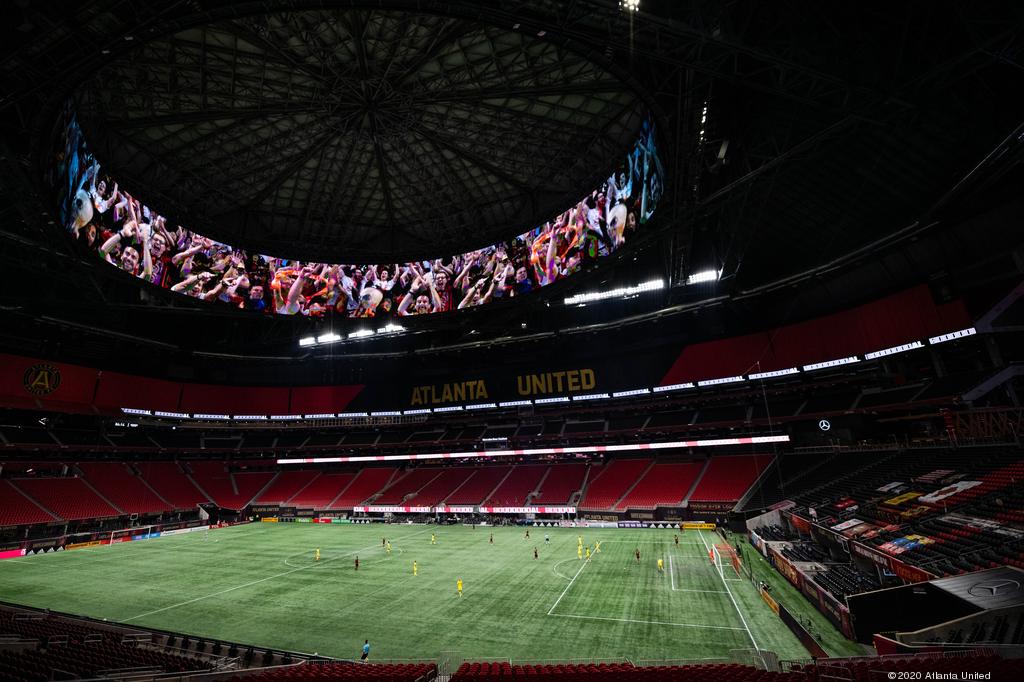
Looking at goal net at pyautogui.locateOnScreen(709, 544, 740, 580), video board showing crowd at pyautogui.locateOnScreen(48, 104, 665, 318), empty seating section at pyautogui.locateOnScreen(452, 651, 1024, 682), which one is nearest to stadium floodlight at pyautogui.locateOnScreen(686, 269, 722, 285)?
video board showing crowd at pyautogui.locateOnScreen(48, 104, 665, 318)

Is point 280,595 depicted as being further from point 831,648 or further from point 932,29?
point 932,29

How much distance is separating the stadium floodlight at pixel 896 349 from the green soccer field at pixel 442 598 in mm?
20469

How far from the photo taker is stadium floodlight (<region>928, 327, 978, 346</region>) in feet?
106

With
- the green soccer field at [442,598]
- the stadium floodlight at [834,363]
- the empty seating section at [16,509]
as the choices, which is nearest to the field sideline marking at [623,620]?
the green soccer field at [442,598]

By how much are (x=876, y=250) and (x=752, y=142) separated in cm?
1547

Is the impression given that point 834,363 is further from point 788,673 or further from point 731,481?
point 788,673

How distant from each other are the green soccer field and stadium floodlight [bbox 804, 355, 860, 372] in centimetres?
1919

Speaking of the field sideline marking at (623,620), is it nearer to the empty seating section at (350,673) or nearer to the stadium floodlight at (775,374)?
the empty seating section at (350,673)

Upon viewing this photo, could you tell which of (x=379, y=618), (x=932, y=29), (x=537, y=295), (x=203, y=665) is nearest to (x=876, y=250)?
(x=932, y=29)

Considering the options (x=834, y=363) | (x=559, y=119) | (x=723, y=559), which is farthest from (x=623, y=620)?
(x=559, y=119)

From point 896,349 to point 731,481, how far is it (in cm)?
1929

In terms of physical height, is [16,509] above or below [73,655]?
above

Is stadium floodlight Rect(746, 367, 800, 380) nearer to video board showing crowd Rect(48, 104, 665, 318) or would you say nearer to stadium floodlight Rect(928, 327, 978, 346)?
stadium floodlight Rect(928, 327, 978, 346)

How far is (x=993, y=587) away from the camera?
14555 mm
